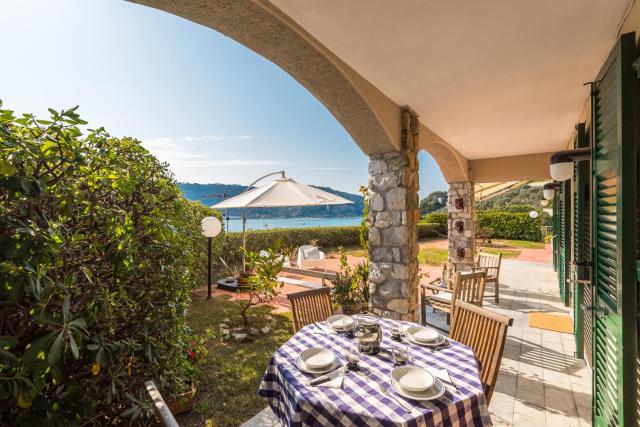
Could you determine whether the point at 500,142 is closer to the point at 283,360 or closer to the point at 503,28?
the point at 503,28

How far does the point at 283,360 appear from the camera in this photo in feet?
6.04

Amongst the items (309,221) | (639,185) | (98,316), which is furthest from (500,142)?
(309,221)

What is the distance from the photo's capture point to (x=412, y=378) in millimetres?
1591

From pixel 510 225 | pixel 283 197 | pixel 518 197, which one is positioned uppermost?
pixel 518 197

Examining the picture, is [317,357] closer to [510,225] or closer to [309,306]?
[309,306]

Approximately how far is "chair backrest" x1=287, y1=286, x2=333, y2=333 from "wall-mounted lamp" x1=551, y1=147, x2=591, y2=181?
8.50 ft

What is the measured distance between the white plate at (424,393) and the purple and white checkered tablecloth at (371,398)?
0.07ft

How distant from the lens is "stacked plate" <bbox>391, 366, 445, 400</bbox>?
1461 mm

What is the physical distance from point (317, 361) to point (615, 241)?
6.02 ft

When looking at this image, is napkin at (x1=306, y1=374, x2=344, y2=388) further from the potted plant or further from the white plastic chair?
the white plastic chair

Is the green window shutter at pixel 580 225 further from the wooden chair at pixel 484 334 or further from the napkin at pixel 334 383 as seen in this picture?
the napkin at pixel 334 383

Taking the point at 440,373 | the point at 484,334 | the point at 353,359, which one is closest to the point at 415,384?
the point at 440,373

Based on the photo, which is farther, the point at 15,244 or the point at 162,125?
the point at 162,125

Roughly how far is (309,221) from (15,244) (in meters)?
13.3
